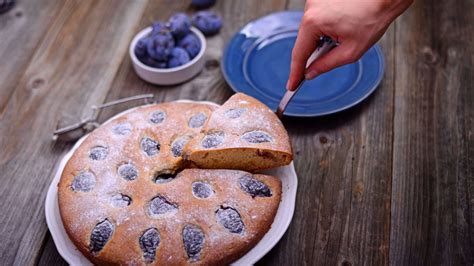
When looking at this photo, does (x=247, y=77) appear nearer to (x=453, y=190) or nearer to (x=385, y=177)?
(x=385, y=177)

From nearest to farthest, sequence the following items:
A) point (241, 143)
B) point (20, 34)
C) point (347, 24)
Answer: point (347, 24) → point (241, 143) → point (20, 34)

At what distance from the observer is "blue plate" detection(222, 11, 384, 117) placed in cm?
152

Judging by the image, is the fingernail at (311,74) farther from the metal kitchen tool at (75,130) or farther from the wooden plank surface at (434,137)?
the metal kitchen tool at (75,130)

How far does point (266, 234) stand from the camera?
1.19 m

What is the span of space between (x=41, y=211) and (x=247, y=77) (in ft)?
2.38

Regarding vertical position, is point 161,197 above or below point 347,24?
below

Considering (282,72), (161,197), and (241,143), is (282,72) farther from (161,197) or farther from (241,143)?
(161,197)

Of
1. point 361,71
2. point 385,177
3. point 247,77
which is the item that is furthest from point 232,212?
point 361,71

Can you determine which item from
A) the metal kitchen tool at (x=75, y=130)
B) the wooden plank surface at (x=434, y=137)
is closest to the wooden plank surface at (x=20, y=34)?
the metal kitchen tool at (x=75, y=130)

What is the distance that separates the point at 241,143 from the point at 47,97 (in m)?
0.76

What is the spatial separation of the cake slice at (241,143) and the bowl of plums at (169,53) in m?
0.37

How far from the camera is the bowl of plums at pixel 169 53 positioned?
1.64m

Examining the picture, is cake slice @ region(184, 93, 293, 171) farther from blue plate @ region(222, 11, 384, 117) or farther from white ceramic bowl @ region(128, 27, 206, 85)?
white ceramic bowl @ region(128, 27, 206, 85)

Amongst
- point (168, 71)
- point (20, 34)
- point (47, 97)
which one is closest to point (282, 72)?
point (168, 71)
